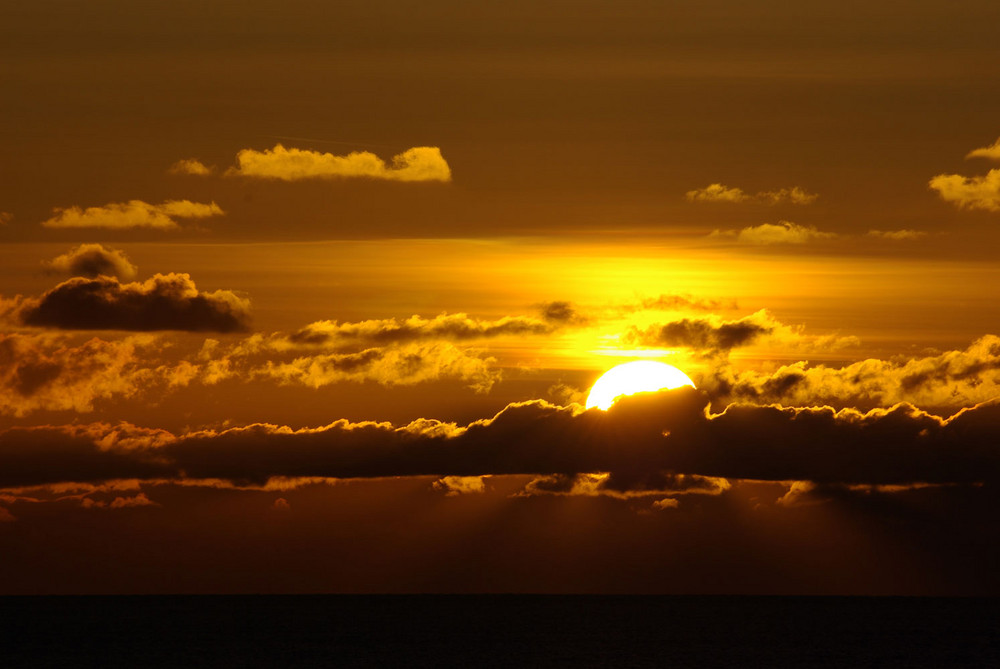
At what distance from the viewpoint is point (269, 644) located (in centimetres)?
19412

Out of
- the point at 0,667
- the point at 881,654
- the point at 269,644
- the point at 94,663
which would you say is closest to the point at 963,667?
the point at 881,654

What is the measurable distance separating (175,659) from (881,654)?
101472 mm

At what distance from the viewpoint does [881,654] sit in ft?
611

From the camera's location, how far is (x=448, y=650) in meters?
187

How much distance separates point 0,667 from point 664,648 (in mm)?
94491

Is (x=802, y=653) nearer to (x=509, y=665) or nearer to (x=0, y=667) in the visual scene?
(x=509, y=665)

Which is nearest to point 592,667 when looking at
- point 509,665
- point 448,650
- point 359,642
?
point 509,665

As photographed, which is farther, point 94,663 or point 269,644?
point 269,644

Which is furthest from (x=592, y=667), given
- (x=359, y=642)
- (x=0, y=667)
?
(x=0, y=667)

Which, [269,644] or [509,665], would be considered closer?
[509,665]

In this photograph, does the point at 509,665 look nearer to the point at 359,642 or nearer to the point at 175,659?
the point at 359,642

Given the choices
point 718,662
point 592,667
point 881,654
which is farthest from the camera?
point 881,654

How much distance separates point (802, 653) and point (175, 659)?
3544 inches

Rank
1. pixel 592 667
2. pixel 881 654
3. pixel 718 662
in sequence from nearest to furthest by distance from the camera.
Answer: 1. pixel 592 667
2. pixel 718 662
3. pixel 881 654
